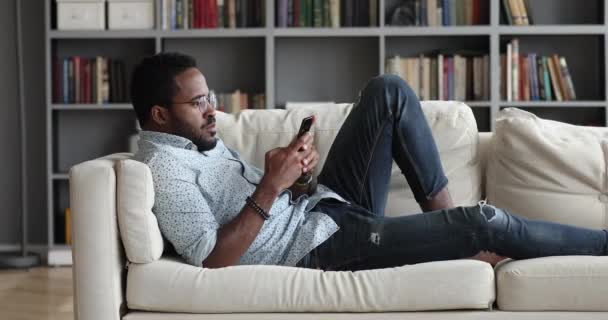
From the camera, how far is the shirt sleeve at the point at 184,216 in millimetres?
2365

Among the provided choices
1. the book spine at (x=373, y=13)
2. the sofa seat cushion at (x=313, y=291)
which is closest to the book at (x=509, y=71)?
the book spine at (x=373, y=13)

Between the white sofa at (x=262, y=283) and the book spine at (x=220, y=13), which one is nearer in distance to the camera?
the white sofa at (x=262, y=283)

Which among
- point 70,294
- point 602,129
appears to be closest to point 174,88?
point 602,129

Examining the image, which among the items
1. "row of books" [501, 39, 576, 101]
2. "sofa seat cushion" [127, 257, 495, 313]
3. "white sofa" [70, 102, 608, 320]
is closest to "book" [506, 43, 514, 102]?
"row of books" [501, 39, 576, 101]

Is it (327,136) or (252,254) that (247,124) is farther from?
(252,254)

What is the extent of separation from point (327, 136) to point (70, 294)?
1.74 meters

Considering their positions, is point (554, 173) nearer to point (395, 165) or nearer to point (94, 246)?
point (395, 165)

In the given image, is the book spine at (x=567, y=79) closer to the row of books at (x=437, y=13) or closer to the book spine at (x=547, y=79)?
the book spine at (x=547, y=79)

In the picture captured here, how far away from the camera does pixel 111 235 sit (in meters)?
2.31

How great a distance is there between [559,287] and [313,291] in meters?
0.59

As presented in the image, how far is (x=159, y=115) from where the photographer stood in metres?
2.61

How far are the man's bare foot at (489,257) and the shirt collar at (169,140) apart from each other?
810 millimetres

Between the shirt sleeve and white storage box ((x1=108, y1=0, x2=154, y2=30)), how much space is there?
2673 mm

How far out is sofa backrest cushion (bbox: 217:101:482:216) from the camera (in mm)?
2928
